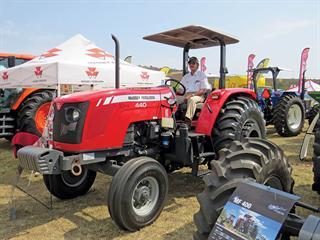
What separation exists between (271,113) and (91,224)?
8194mm

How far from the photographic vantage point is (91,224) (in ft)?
13.0

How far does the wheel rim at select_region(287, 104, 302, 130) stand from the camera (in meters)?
10.9

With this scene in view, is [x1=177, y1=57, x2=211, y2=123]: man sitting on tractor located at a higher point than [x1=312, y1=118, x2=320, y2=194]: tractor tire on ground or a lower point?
higher

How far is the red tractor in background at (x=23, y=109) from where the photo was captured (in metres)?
7.87

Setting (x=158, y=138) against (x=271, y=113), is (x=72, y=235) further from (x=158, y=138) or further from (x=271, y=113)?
(x=271, y=113)

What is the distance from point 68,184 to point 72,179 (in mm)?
100

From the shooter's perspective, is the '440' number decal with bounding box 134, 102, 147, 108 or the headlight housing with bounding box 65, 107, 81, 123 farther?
the '440' number decal with bounding box 134, 102, 147, 108

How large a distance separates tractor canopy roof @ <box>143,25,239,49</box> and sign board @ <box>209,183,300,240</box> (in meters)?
3.14

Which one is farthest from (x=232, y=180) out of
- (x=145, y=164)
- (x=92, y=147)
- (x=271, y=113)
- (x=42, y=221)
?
(x=271, y=113)

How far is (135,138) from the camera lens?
14.5 feet

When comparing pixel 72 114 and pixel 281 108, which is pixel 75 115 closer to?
pixel 72 114

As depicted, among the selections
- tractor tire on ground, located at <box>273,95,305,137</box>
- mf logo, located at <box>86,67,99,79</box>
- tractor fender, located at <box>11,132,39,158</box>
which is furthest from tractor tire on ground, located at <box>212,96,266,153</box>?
tractor tire on ground, located at <box>273,95,305,137</box>

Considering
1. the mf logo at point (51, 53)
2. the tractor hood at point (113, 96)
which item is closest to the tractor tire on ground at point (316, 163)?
the tractor hood at point (113, 96)

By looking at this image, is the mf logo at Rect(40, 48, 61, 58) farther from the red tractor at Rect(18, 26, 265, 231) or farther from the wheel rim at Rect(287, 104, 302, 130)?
the wheel rim at Rect(287, 104, 302, 130)
